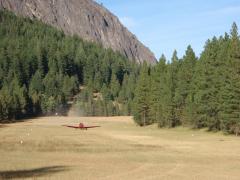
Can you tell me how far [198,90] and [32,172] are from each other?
5782cm

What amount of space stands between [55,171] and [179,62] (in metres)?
81.8

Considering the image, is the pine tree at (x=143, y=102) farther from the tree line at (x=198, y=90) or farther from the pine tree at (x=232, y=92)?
the pine tree at (x=232, y=92)

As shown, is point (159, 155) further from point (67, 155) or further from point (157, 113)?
point (157, 113)

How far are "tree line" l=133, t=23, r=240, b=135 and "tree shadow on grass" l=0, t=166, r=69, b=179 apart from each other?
42785 millimetres

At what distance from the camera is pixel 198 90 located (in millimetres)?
85875

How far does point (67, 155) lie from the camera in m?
43.6

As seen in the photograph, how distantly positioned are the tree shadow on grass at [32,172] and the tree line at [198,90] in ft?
140

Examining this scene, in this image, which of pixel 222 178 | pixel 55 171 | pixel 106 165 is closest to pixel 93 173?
pixel 55 171

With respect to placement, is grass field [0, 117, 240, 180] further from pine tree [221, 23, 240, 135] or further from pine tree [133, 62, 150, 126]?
pine tree [133, 62, 150, 126]

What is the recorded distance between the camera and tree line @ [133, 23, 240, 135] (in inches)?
2896

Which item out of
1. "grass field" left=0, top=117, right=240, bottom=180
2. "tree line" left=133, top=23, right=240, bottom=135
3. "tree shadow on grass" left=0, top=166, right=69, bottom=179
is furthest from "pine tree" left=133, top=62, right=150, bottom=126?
"tree shadow on grass" left=0, top=166, right=69, bottom=179

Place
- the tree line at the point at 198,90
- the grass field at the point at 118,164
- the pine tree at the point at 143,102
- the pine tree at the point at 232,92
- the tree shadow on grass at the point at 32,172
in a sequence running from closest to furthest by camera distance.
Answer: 1. the tree shadow on grass at the point at 32,172
2. the grass field at the point at 118,164
3. the pine tree at the point at 232,92
4. the tree line at the point at 198,90
5. the pine tree at the point at 143,102

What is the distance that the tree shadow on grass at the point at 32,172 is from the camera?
2920 cm

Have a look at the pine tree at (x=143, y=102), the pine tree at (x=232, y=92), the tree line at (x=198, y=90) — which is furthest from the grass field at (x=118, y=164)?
the pine tree at (x=143, y=102)
